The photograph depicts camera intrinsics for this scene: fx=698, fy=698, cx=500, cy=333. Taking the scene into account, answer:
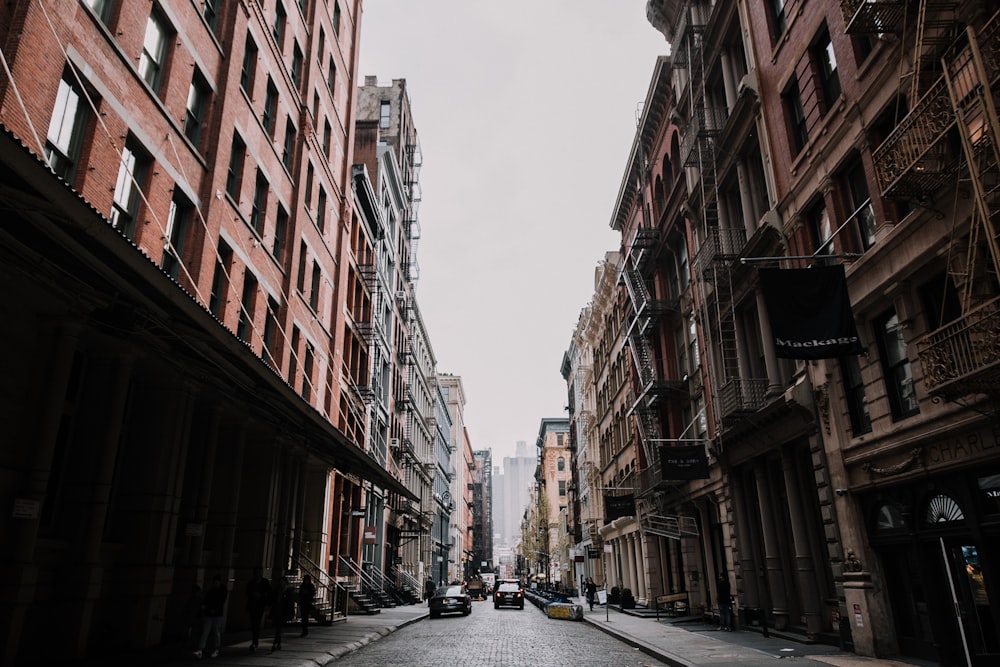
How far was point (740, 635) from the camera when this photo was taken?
2084cm

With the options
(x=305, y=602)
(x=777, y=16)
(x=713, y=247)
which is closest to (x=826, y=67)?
(x=777, y=16)

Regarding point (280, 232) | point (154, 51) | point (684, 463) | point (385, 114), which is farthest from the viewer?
point (385, 114)

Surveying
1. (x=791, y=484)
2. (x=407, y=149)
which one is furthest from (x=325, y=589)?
(x=407, y=149)

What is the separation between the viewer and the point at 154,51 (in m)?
17.0

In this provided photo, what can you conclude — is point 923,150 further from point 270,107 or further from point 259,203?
point 270,107

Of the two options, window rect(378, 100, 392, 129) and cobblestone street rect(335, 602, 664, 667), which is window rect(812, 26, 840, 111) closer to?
cobblestone street rect(335, 602, 664, 667)

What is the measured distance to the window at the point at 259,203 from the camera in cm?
2350

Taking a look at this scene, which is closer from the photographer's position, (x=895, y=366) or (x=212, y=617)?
(x=212, y=617)

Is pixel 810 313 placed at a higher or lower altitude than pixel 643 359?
lower

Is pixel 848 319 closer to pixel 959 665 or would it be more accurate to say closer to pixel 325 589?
pixel 959 665

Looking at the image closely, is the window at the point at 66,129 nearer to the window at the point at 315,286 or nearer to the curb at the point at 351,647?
the curb at the point at 351,647

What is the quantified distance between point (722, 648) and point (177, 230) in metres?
17.4

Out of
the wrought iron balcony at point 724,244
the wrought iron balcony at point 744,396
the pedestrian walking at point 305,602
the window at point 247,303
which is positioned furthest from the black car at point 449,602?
the wrought iron balcony at point 724,244

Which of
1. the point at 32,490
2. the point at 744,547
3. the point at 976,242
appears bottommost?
the point at 744,547
